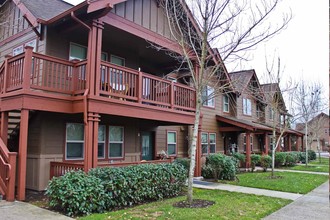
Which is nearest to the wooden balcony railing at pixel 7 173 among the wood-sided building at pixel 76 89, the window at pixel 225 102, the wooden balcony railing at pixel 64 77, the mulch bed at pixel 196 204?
the wood-sided building at pixel 76 89

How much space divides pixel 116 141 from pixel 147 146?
2749 millimetres

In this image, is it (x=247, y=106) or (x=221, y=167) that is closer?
(x=221, y=167)

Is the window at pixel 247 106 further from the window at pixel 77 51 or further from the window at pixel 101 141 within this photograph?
the window at pixel 77 51

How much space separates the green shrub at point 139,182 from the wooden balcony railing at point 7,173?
217cm

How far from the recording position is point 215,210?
774cm

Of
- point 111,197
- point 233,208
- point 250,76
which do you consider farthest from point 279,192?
point 250,76

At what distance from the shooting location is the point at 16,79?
948 cm

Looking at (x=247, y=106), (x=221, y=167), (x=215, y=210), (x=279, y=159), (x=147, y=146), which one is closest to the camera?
(x=215, y=210)

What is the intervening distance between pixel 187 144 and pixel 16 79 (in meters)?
11.1

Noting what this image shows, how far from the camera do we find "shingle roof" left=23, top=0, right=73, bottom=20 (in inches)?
438

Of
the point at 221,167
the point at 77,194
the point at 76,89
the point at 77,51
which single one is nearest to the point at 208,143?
the point at 221,167

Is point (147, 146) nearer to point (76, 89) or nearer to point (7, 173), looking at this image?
point (76, 89)

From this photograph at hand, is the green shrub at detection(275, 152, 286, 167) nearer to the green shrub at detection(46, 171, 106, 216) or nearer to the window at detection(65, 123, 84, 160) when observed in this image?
the window at detection(65, 123, 84, 160)

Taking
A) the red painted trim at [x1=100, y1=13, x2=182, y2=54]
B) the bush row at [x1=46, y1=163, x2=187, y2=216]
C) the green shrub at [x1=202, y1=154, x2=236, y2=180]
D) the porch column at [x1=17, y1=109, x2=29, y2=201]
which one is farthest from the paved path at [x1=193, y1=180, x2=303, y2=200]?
the porch column at [x1=17, y1=109, x2=29, y2=201]
